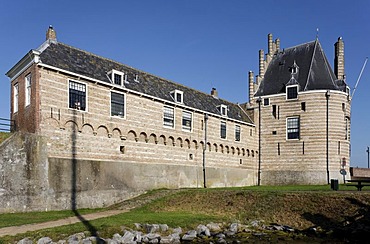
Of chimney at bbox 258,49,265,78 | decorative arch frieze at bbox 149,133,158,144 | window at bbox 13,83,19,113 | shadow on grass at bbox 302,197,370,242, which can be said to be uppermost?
chimney at bbox 258,49,265,78

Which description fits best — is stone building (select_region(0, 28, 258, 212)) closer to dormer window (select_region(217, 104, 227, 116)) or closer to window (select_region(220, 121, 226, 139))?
window (select_region(220, 121, 226, 139))

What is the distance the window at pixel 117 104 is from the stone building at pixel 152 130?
8 centimetres

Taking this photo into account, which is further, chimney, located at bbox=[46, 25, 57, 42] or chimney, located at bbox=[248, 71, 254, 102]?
chimney, located at bbox=[248, 71, 254, 102]

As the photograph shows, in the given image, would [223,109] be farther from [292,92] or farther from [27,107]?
[27,107]

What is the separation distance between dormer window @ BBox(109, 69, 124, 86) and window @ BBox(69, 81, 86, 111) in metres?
2.77

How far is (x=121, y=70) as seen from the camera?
92.6 feet

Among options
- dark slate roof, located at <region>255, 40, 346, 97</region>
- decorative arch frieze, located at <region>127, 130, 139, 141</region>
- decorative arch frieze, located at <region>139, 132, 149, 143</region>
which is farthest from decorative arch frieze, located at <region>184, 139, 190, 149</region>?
dark slate roof, located at <region>255, 40, 346, 97</region>

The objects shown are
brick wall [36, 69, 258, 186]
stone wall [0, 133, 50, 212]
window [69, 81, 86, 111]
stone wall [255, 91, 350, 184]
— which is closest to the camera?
stone wall [0, 133, 50, 212]

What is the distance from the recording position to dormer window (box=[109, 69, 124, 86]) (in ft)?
84.0

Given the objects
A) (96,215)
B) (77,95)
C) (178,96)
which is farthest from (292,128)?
(96,215)

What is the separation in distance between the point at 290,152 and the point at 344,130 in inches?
248

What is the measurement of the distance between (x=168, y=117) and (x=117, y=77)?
6226 millimetres

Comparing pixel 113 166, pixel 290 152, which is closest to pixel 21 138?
pixel 113 166

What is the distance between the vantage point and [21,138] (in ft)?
64.2
